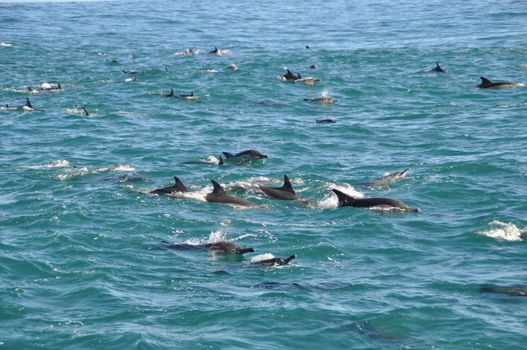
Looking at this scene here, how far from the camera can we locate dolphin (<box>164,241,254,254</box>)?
65.9 ft

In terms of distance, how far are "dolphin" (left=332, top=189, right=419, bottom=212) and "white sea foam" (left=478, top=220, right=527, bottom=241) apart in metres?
2.28

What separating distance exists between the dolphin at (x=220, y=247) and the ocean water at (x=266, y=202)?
35cm

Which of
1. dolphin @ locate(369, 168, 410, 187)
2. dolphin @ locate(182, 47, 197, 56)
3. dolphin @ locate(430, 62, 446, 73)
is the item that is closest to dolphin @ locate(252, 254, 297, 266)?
dolphin @ locate(369, 168, 410, 187)

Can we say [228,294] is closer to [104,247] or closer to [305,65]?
[104,247]

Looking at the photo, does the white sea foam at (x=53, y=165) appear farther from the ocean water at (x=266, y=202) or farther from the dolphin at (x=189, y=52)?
the dolphin at (x=189, y=52)

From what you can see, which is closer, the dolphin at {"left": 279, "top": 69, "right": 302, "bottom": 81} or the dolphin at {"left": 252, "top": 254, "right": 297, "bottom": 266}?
the dolphin at {"left": 252, "top": 254, "right": 297, "bottom": 266}

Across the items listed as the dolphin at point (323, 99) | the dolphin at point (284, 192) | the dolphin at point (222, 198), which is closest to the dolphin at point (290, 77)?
the dolphin at point (323, 99)

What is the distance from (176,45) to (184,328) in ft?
147

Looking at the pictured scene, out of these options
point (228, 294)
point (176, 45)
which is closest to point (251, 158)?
point (228, 294)

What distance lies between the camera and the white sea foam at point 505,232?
69.7 feet

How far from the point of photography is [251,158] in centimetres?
2889

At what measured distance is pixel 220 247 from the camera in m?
20.4

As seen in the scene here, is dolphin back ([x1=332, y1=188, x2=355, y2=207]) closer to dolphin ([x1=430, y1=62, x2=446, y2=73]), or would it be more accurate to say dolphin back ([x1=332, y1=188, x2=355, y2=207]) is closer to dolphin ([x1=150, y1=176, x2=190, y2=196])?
dolphin ([x1=150, y1=176, x2=190, y2=196])

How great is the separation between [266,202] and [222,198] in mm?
1115
